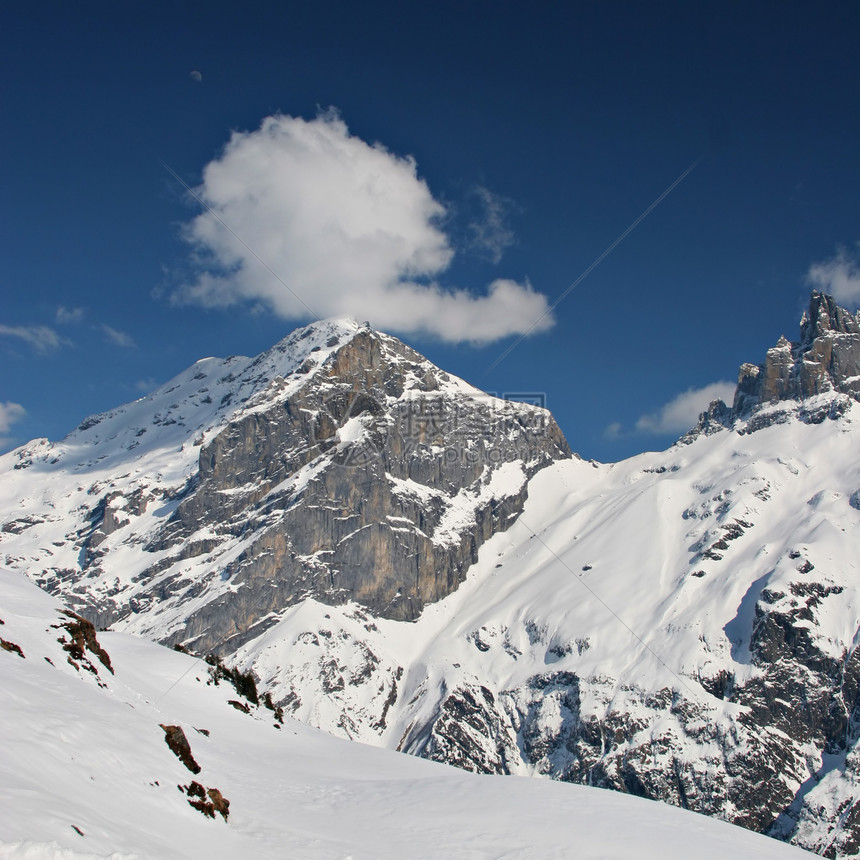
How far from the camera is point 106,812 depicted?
2009cm

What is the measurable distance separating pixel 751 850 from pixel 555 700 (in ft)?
556

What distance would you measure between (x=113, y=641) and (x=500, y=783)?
3155cm

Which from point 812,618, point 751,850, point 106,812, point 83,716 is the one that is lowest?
point 106,812

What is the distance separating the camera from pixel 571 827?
102ft

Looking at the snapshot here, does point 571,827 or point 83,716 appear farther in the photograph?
point 571,827

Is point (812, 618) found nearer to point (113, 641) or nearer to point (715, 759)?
point (715, 759)

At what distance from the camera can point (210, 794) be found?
26156mm

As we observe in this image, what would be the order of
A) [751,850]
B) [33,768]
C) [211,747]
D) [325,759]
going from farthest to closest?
[325,759] < [211,747] < [751,850] < [33,768]

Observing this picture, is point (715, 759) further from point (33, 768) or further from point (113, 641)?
point (33, 768)

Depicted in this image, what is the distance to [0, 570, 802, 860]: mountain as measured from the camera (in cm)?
1959

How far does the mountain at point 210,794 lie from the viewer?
64.3 ft

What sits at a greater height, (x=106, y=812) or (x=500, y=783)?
(x=500, y=783)

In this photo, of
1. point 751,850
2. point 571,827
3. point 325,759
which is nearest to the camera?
point 571,827

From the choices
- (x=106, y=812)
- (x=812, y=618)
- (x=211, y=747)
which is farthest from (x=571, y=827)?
(x=812, y=618)
